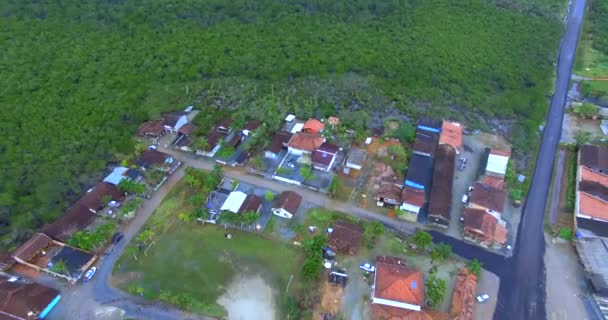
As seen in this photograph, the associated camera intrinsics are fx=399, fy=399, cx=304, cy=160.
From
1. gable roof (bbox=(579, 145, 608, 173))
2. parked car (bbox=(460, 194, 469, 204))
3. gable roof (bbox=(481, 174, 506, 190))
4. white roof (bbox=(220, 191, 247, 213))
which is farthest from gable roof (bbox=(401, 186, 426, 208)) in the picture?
gable roof (bbox=(579, 145, 608, 173))

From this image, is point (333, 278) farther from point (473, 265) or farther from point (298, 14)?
point (298, 14)

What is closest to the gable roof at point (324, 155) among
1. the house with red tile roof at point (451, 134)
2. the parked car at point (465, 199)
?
the house with red tile roof at point (451, 134)

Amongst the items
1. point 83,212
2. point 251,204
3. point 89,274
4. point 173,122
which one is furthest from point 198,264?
point 173,122

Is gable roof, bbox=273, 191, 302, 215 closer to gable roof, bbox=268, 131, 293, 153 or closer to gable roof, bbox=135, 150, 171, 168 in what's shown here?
gable roof, bbox=268, 131, 293, 153

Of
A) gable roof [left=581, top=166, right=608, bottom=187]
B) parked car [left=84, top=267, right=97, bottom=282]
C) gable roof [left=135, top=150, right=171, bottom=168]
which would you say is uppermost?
gable roof [left=581, top=166, right=608, bottom=187]

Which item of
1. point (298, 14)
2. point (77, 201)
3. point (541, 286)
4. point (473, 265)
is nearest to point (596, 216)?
point (541, 286)
